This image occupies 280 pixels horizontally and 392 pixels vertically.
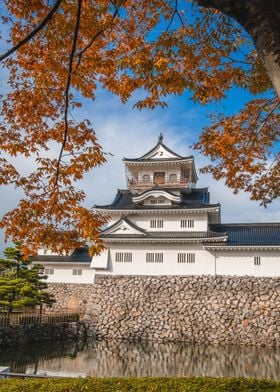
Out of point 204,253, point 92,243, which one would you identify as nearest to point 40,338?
point 204,253

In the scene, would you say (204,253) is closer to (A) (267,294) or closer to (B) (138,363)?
(A) (267,294)

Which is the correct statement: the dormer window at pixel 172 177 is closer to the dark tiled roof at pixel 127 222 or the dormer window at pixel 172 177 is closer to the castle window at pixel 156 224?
the castle window at pixel 156 224

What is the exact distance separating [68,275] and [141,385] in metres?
20.5

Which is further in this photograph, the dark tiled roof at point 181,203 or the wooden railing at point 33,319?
the dark tiled roof at point 181,203

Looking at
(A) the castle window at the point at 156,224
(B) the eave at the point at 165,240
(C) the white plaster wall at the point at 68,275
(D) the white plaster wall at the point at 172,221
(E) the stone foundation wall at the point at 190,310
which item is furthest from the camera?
(C) the white plaster wall at the point at 68,275

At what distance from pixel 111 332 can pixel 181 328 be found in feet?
12.2

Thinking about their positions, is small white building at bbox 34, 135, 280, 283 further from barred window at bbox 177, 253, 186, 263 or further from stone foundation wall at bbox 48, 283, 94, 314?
stone foundation wall at bbox 48, 283, 94, 314

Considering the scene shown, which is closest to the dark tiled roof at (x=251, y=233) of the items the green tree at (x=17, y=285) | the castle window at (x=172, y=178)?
the castle window at (x=172, y=178)

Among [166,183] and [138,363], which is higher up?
[166,183]

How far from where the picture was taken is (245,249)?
64.4 ft

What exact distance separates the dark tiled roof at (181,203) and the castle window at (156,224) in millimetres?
738

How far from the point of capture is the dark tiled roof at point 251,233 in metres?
19.8

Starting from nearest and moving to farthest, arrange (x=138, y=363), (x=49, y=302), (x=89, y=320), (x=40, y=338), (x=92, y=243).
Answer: (x=92, y=243)
(x=138, y=363)
(x=40, y=338)
(x=49, y=302)
(x=89, y=320)

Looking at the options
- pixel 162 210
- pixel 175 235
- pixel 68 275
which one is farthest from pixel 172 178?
pixel 68 275
